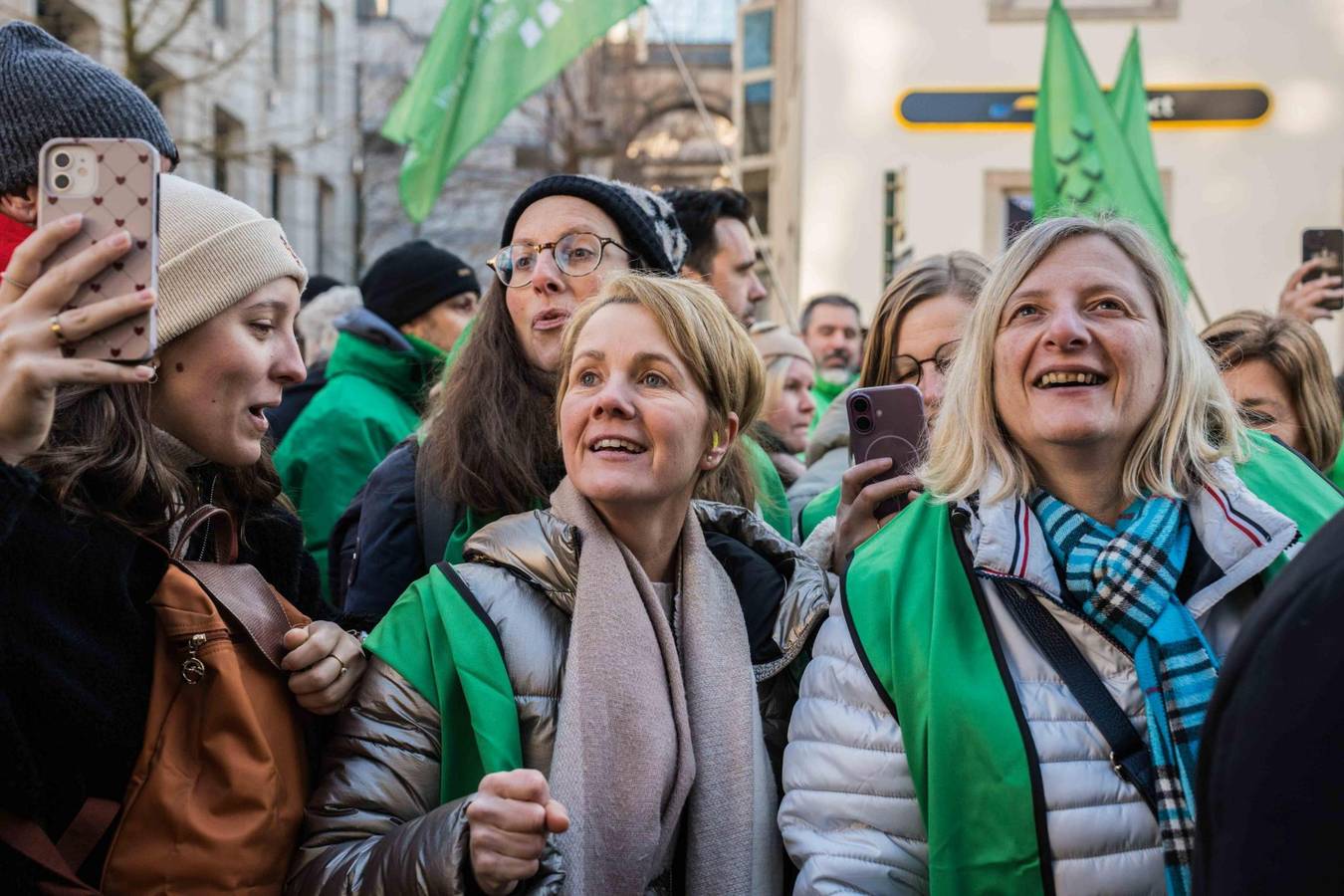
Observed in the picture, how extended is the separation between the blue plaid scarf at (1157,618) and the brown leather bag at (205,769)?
4.52 ft

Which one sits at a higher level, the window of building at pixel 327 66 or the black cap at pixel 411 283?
the window of building at pixel 327 66

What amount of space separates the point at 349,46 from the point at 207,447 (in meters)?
27.0

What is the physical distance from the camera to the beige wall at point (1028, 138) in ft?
45.3

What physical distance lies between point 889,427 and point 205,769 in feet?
5.42

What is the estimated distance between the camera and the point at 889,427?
3.10 meters

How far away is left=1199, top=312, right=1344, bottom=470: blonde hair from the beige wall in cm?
1006

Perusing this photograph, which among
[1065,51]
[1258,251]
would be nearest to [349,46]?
[1258,251]

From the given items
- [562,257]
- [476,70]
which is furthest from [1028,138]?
[562,257]

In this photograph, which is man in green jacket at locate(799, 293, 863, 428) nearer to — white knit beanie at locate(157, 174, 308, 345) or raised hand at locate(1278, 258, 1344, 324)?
raised hand at locate(1278, 258, 1344, 324)

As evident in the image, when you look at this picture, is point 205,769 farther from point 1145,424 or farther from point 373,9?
point 373,9

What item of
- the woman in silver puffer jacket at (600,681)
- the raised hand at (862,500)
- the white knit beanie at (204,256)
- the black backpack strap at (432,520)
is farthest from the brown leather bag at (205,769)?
the raised hand at (862,500)

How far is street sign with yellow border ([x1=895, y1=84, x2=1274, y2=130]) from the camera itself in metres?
13.9

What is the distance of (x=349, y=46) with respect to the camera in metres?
27.5

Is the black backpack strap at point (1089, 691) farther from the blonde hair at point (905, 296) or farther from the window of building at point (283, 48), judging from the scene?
the window of building at point (283, 48)
